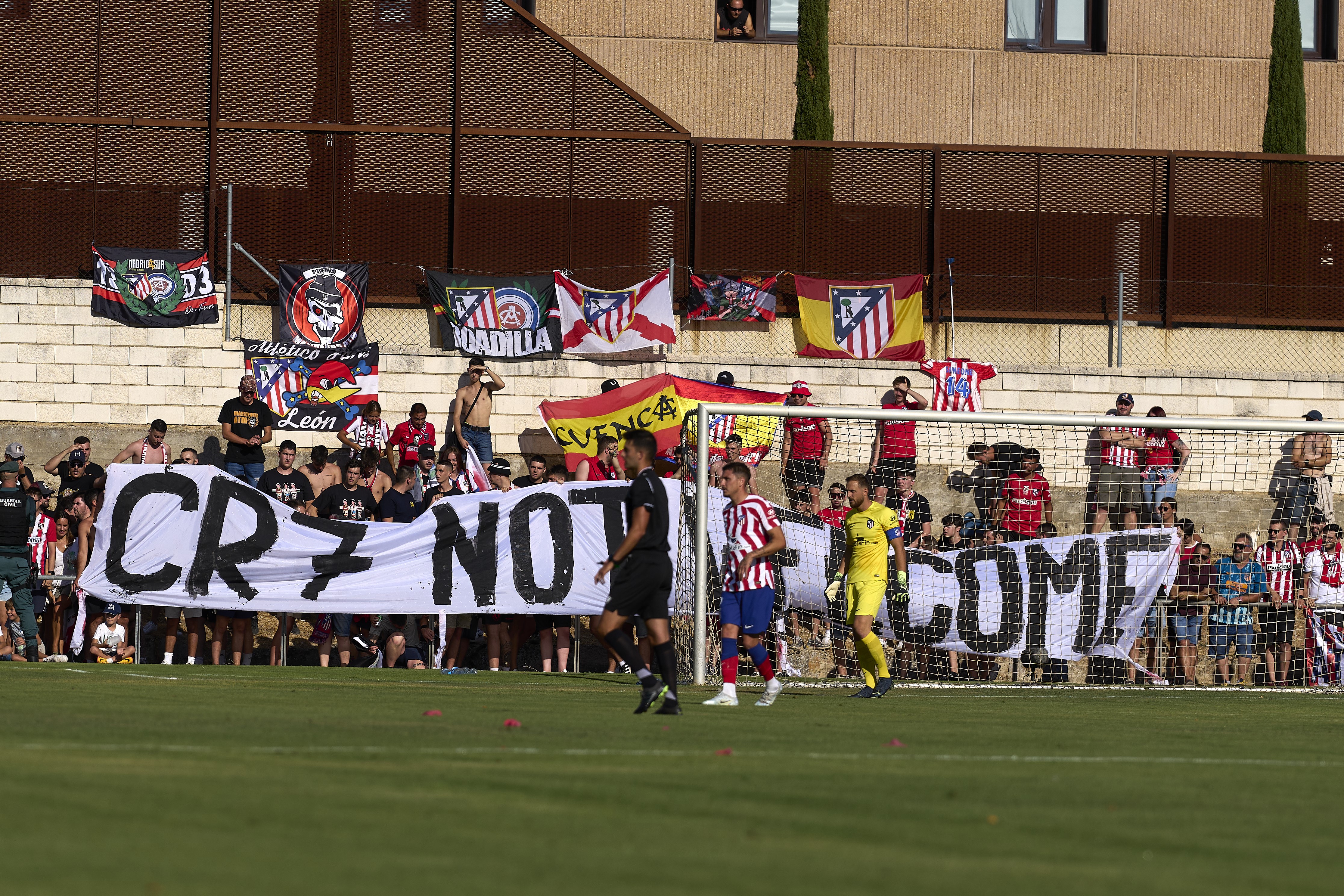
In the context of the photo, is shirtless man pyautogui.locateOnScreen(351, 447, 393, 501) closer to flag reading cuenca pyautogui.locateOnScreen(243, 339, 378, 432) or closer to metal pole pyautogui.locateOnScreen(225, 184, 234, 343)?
flag reading cuenca pyautogui.locateOnScreen(243, 339, 378, 432)

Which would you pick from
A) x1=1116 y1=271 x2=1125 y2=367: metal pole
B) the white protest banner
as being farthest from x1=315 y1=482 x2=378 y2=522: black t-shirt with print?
x1=1116 y1=271 x2=1125 y2=367: metal pole

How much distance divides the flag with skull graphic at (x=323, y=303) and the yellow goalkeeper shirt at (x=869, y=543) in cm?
996

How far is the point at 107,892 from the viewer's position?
4.48 metres

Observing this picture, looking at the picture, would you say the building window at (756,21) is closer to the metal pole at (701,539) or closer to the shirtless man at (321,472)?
the shirtless man at (321,472)

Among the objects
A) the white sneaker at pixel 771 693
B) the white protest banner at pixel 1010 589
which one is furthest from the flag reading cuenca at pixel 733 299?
the white sneaker at pixel 771 693

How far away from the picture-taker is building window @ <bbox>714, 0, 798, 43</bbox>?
93.8ft

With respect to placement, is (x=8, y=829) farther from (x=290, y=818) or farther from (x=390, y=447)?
(x=390, y=447)

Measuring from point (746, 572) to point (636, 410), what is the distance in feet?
26.2

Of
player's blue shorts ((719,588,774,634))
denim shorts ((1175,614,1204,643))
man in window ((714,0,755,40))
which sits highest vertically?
man in window ((714,0,755,40))

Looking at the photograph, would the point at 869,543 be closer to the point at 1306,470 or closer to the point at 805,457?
the point at 805,457

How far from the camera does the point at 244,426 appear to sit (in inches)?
755

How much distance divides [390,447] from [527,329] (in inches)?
109

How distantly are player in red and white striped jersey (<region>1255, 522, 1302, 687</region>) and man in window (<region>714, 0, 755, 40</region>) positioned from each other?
14852mm

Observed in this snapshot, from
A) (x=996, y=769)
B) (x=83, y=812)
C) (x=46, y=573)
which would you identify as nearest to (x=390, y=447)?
(x=46, y=573)
